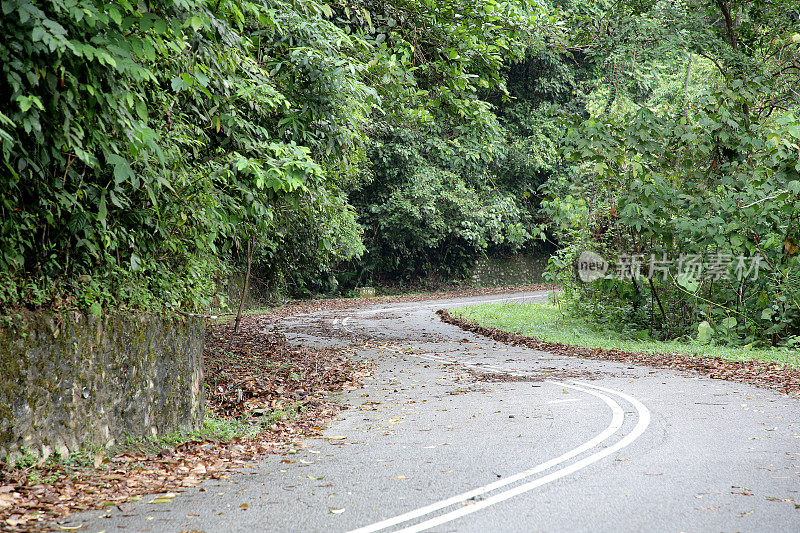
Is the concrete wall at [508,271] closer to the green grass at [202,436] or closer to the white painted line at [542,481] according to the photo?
the white painted line at [542,481]

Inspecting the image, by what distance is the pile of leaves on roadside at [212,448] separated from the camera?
16.9 feet

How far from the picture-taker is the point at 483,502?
523 cm

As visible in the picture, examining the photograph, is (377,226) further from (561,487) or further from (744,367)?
(561,487)

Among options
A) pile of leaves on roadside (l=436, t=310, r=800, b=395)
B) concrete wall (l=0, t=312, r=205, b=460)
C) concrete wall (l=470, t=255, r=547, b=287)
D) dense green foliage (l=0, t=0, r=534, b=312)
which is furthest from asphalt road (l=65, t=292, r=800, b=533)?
concrete wall (l=470, t=255, r=547, b=287)

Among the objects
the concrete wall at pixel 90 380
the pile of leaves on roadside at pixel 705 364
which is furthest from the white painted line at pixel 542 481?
the pile of leaves on roadside at pixel 705 364

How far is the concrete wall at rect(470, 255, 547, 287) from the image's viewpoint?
40562mm

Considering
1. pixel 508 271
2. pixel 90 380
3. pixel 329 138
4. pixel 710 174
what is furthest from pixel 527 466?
pixel 508 271

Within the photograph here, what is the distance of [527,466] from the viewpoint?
6230mm

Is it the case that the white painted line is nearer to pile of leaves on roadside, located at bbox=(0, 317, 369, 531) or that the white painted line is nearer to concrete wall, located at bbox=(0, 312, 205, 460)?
pile of leaves on roadside, located at bbox=(0, 317, 369, 531)

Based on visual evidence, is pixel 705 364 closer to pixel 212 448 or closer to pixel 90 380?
pixel 212 448

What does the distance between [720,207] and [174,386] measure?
11.9 metres

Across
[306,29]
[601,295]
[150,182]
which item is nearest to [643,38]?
[601,295]

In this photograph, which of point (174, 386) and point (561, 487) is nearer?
point (561, 487)

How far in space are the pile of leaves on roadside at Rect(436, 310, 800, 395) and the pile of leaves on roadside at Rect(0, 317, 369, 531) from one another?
4.94 m
